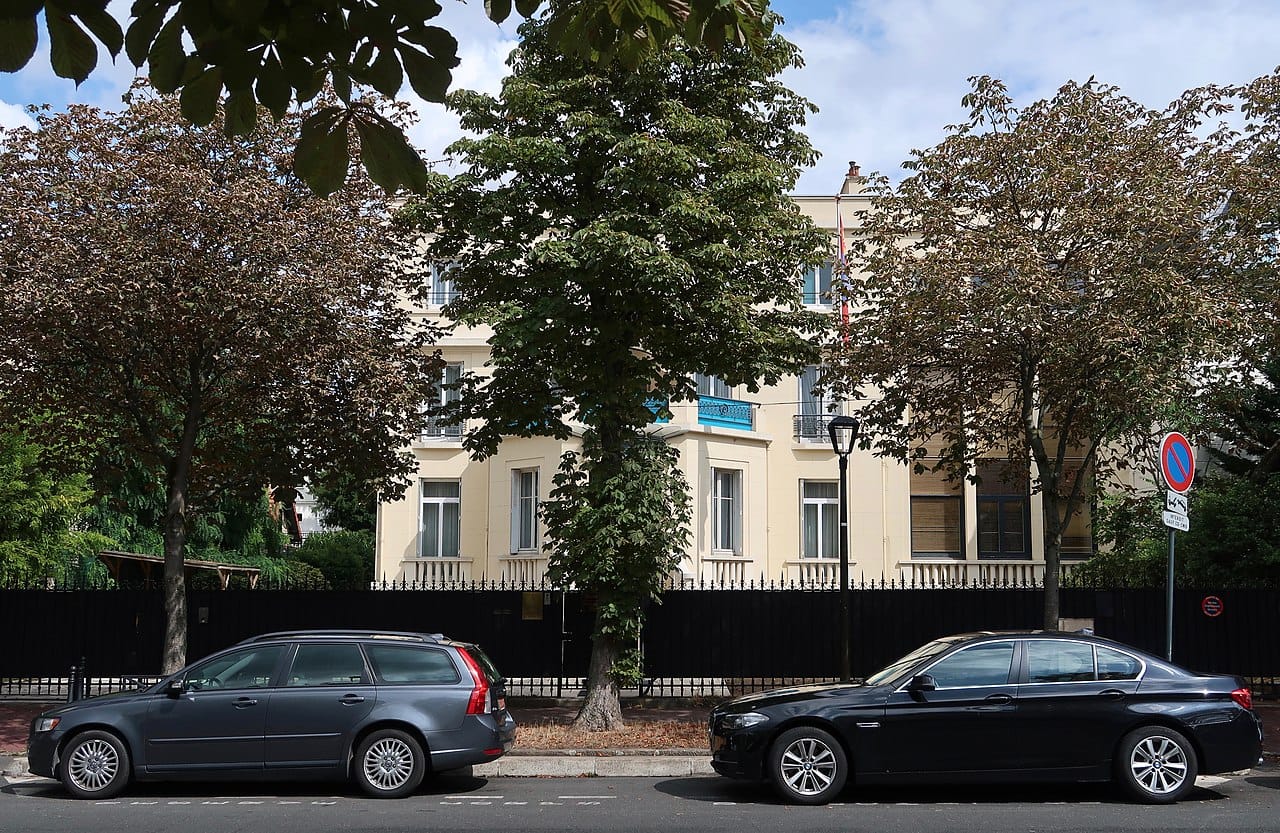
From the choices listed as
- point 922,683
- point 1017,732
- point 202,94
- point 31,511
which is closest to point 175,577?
point 922,683

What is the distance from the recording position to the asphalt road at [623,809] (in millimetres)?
10070

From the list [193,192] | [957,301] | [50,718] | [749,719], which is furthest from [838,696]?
[193,192]

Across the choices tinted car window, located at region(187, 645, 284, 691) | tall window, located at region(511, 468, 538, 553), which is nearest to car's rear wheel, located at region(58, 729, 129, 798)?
tinted car window, located at region(187, 645, 284, 691)

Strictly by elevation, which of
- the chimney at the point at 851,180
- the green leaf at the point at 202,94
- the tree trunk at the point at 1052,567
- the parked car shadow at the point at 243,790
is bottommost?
the parked car shadow at the point at 243,790

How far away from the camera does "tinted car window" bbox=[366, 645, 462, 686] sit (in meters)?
11.8

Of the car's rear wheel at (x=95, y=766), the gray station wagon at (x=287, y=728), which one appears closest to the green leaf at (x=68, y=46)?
the gray station wagon at (x=287, y=728)

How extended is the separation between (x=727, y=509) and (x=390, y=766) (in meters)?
17.3

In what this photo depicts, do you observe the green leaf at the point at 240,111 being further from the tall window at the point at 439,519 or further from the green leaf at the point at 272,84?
the tall window at the point at 439,519

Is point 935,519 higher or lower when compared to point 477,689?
higher

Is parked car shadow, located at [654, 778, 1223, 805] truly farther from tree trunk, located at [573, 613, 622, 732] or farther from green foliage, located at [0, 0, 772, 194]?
green foliage, located at [0, 0, 772, 194]

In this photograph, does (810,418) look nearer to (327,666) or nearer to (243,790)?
(327,666)

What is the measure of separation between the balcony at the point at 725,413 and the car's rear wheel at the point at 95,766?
57.4 feet

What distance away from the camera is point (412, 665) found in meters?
11.9

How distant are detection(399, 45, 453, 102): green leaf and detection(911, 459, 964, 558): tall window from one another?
26277mm
